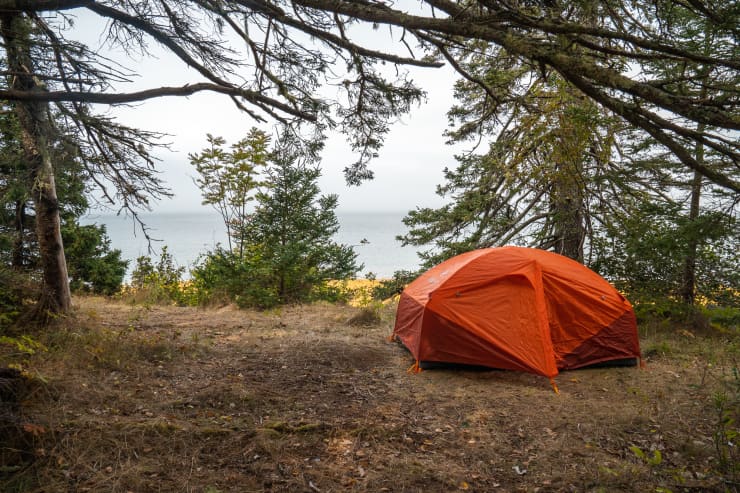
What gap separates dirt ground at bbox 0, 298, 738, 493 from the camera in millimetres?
3027

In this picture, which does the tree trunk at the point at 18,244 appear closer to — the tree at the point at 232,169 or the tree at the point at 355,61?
the tree at the point at 355,61

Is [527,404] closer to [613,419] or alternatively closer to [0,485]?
[613,419]

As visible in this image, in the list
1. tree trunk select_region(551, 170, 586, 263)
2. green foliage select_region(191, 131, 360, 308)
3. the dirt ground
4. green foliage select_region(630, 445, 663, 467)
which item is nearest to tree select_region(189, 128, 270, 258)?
green foliage select_region(191, 131, 360, 308)

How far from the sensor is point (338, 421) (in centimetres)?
399

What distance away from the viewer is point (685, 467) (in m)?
3.15

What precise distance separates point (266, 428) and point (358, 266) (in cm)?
805

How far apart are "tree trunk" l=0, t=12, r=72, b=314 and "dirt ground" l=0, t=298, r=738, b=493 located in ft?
2.00

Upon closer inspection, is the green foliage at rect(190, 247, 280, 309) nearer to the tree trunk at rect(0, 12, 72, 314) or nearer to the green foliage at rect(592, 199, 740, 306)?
the tree trunk at rect(0, 12, 72, 314)

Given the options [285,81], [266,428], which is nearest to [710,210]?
[285,81]

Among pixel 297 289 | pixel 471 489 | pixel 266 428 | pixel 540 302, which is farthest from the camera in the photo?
pixel 297 289

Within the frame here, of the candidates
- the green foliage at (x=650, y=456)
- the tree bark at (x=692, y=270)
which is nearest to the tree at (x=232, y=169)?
the tree bark at (x=692, y=270)

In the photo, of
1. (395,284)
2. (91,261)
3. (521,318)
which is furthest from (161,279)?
(521,318)

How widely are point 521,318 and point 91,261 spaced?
11.2 m

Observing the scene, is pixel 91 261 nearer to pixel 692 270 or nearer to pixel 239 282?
pixel 239 282
